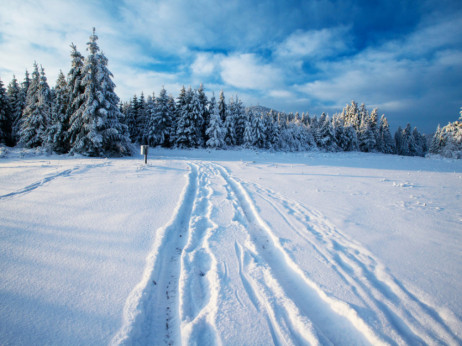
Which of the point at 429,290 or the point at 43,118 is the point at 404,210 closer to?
the point at 429,290

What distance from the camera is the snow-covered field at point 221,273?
66.4 inches

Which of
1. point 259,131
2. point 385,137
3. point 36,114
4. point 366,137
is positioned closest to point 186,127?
point 259,131

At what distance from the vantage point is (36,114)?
71.2ft

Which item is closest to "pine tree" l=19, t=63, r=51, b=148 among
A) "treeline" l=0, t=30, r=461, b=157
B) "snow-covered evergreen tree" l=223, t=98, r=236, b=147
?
"treeline" l=0, t=30, r=461, b=157

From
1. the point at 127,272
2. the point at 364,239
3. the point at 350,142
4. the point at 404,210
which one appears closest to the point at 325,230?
the point at 364,239

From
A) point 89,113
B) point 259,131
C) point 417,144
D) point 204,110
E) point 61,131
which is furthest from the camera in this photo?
point 417,144

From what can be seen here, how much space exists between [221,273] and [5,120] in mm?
39157

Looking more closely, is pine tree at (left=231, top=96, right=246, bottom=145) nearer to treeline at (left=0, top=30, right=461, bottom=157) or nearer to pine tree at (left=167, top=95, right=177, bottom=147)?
treeline at (left=0, top=30, right=461, bottom=157)

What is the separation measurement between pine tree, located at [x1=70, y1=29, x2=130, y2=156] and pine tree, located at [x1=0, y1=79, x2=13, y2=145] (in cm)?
1890

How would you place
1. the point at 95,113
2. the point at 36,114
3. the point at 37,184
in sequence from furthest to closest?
1. the point at 36,114
2. the point at 95,113
3. the point at 37,184

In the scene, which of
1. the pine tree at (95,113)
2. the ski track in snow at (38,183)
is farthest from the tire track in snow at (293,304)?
the pine tree at (95,113)

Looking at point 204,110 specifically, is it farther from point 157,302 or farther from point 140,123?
point 157,302

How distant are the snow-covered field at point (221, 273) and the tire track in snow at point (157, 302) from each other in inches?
0.4

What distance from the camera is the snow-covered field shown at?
169 centimetres
